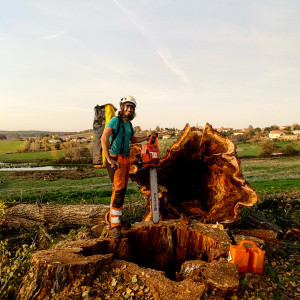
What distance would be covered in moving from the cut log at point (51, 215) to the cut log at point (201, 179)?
7.09ft

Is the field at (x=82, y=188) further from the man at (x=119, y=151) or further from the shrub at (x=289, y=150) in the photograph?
the shrub at (x=289, y=150)

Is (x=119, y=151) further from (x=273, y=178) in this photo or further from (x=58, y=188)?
(x=273, y=178)

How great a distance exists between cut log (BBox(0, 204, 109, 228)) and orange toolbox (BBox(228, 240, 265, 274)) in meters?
4.49

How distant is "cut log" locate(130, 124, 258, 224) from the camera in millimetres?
5355

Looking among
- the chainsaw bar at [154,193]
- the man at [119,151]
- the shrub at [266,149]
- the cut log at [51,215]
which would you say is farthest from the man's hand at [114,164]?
the shrub at [266,149]

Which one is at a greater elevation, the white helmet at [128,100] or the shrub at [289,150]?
the white helmet at [128,100]

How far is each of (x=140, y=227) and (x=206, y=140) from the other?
7.89 feet

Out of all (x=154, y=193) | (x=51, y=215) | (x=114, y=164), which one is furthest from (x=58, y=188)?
(x=114, y=164)

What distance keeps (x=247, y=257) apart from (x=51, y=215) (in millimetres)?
5757

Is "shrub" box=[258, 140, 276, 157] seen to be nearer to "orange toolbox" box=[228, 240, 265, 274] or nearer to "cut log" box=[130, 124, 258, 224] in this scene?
"cut log" box=[130, 124, 258, 224]

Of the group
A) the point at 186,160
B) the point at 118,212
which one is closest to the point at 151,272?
the point at 118,212

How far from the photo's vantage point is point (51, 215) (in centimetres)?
736

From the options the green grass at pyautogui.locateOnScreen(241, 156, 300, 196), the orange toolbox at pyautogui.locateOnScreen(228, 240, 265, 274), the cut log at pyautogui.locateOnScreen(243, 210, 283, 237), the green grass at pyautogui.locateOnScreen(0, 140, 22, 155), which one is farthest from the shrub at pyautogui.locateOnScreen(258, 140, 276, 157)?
the green grass at pyautogui.locateOnScreen(0, 140, 22, 155)

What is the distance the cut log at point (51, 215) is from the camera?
7.25 metres
